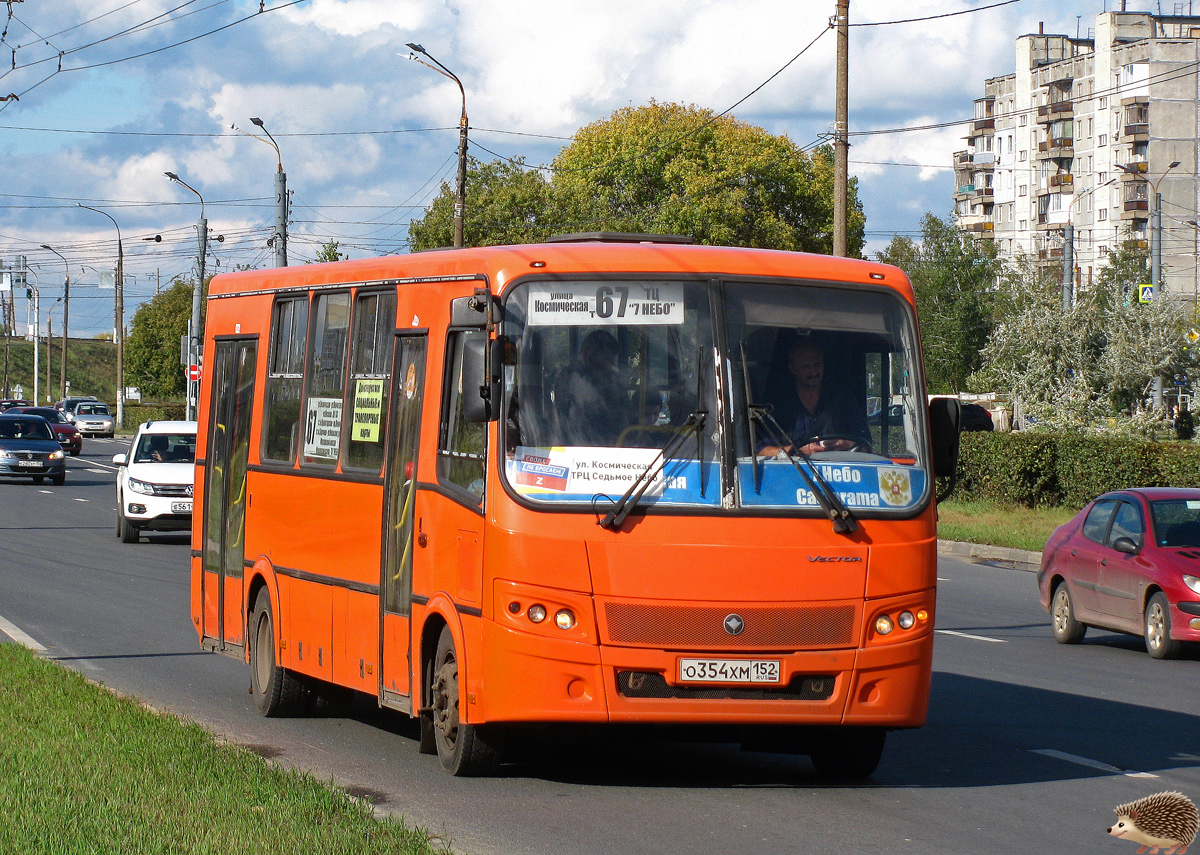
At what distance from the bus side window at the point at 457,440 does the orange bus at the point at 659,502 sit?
17 millimetres

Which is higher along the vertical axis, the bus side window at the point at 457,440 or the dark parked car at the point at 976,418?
the dark parked car at the point at 976,418

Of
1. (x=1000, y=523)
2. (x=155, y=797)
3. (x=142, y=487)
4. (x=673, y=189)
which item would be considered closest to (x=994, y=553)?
(x=1000, y=523)

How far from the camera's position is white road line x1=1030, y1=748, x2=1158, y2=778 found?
8914 mm

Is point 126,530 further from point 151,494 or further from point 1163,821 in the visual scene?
A: point 1163,821

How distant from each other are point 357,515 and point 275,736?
1414 millimetres

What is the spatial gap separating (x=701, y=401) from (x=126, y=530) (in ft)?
62.3

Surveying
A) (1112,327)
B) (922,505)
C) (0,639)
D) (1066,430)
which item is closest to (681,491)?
(922,505)

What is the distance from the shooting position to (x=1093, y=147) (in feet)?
356

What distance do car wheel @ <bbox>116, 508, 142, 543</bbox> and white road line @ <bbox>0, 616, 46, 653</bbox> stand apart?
32.2ft

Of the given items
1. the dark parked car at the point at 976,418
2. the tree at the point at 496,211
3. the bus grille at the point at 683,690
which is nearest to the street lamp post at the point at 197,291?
the tree at the point at 496,211

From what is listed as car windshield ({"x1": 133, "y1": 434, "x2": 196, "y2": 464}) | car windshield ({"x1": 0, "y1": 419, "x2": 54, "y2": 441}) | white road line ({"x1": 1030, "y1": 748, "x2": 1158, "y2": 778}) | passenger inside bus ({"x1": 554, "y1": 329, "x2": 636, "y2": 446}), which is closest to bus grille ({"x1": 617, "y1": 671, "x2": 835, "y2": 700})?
passenger inside bus ({"x1": 554, "y1": 329, "x2": 636, "y2": 446})

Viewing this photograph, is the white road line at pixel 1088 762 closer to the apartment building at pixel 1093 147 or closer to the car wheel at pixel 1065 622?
the car wheel at pixel 1065 622

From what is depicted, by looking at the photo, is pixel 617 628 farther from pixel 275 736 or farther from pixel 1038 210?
pixel 1038 210

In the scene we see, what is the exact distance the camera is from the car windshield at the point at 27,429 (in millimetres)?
43525
